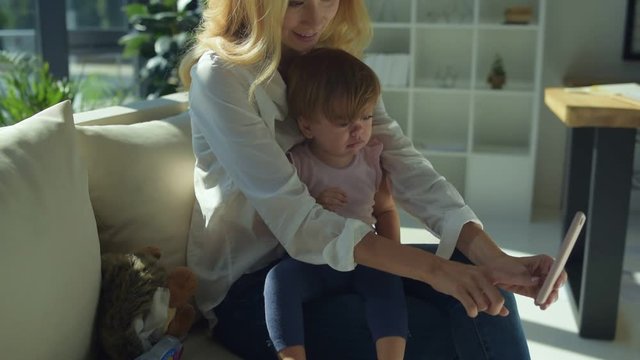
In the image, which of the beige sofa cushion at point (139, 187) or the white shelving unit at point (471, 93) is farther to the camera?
the white shelving unit at point (471, 93)

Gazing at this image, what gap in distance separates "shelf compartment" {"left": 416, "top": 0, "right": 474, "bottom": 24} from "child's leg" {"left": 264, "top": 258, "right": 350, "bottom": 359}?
10.3 ft

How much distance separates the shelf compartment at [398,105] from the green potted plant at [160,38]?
4.02ft

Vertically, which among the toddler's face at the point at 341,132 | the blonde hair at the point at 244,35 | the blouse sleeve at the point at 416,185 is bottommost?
the blouse sleeve at the point at 416,185

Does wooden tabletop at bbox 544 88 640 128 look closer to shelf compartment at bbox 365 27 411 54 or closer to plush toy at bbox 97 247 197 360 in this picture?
plush toy at bbox 97 247 197 360

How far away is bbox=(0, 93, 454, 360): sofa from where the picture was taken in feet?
3.84

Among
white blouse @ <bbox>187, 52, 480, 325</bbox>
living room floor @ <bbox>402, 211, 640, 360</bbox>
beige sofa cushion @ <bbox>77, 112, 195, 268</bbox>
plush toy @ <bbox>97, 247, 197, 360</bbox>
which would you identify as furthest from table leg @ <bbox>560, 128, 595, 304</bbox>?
plush toy @ <bbox>97, 247, 197, 360</bbox>

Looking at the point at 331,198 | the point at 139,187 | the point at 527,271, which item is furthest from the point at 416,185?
the point at 139,187

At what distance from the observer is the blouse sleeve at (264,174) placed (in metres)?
1.41

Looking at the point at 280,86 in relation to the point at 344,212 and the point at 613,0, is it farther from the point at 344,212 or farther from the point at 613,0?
the point at 613,0

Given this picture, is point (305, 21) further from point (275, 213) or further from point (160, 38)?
point (160, 38)

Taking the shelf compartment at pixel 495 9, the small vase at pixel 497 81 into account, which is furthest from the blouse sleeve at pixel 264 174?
the shelf compartment at pixel 495 9

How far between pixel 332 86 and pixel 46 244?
2.07ft

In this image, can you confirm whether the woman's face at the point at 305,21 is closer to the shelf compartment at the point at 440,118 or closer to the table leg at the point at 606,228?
the table leg at the point at 606,228

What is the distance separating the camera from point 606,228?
8.09 ft
